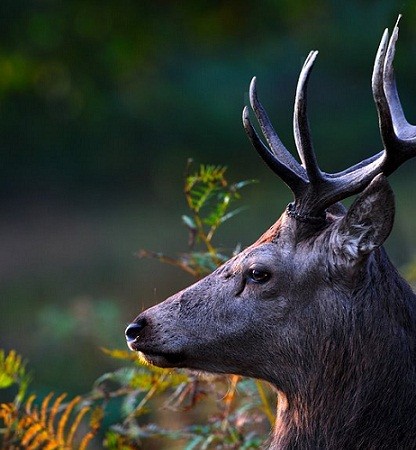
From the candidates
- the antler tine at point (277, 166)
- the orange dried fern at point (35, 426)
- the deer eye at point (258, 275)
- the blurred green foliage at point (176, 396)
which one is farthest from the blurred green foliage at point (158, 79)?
the orange dried fern at point (35, 426)

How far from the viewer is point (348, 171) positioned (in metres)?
3.81

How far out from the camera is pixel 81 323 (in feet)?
28.1

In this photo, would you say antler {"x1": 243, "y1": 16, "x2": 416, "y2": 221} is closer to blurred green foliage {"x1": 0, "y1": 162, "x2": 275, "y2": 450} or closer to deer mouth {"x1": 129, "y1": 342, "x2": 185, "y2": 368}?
deer mouth {"x1": 129, "y1": 342, "x2": 185, "y2": 368}

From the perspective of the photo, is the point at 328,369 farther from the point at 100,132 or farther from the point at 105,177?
the point at 105,177

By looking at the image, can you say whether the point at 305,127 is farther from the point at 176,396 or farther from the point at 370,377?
the point at 176,396

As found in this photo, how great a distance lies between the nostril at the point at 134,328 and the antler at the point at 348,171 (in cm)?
57

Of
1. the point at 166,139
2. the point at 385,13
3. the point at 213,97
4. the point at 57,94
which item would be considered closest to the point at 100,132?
the point at 166,139

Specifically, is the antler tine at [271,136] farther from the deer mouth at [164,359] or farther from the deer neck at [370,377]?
the deer mouth at [164,359]

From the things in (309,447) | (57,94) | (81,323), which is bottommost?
(309,447)

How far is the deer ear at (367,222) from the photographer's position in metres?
3.44

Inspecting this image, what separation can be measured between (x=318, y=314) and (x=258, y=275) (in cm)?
22

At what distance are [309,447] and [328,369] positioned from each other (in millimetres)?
251

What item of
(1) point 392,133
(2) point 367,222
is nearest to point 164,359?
(2) point 367,222

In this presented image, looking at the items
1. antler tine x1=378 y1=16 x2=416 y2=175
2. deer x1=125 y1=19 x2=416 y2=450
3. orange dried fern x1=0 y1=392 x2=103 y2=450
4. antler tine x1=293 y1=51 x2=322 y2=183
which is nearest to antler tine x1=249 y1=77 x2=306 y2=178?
deer x1=125 y1=19 x2=416 y2=450
